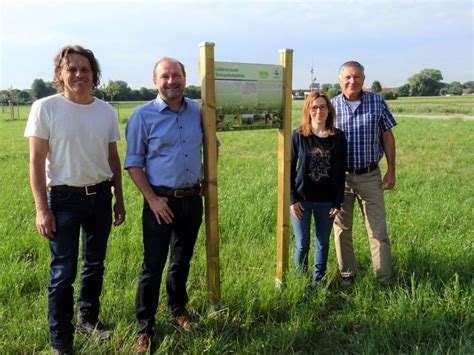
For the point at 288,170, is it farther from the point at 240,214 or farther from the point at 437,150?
the point at 437,150

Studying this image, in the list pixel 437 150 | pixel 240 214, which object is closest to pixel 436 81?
pixel 437 150

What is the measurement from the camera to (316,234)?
373cm

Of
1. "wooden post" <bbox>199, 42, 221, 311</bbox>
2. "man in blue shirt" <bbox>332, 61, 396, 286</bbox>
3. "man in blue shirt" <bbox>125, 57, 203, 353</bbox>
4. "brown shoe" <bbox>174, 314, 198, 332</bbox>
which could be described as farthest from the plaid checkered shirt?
"brown shoe" <bbox>174, 314, 198, 332</bbox>

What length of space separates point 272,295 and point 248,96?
1722mm

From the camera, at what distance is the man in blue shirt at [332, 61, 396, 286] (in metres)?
3.75

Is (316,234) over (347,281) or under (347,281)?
over

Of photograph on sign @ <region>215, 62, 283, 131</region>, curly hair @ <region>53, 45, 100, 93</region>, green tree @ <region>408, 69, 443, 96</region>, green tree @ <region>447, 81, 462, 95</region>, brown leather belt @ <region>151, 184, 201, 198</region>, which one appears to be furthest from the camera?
green tree @ <region>447, 81, 462, 95</region>

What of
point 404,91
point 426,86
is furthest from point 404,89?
point 426,86

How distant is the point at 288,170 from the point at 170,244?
1.25m

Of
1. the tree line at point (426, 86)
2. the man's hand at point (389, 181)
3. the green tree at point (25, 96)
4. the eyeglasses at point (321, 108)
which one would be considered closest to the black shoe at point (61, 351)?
the eyeglasses at point (321, 108)

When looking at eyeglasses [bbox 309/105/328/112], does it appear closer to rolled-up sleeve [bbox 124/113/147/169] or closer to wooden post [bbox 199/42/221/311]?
wooden post [bbox 199/42/221/311]

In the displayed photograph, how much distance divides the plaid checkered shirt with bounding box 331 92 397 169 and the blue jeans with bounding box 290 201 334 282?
1.91 feet

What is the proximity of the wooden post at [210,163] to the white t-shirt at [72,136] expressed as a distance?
0.72m

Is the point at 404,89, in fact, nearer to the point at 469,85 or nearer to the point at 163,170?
the point at 469,85
